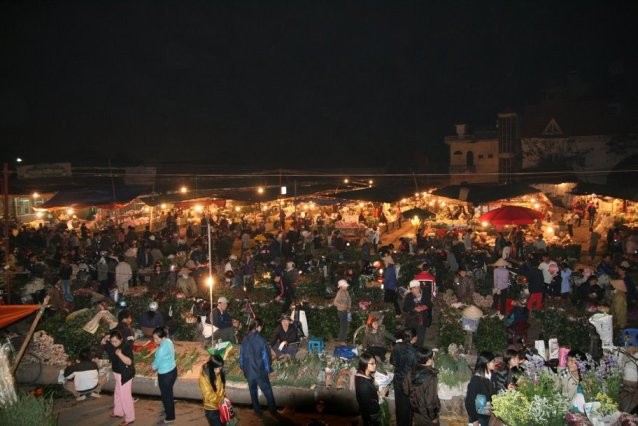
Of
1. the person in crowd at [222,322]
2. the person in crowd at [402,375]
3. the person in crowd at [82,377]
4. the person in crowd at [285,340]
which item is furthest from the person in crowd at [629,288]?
the person in crowd at [82,377]

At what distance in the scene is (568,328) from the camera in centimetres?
791

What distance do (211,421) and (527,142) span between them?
36.3 meters

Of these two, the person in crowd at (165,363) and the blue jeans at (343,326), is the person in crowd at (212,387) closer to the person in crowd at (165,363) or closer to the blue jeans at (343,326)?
the person in crowd at (165,363)

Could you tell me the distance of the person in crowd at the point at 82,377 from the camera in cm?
707

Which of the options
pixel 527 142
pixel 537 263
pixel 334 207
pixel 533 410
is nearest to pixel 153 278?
pixel 537 263

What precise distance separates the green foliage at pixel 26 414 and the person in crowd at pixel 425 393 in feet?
12.0

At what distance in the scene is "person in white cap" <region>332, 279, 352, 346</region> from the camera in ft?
28.3

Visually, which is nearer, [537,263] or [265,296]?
[265,296]

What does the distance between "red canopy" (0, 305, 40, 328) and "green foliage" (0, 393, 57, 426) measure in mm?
1205

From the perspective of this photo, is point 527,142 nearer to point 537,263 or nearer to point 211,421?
point 537,263

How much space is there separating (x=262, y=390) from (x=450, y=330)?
3371mm

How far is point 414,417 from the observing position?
525 centimetres

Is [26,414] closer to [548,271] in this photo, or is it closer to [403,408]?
[403,408]

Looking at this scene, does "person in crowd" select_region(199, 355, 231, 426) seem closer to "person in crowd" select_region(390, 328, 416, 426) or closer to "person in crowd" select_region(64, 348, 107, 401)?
"person in crowd" select_region(390, 328, 416, 426)
